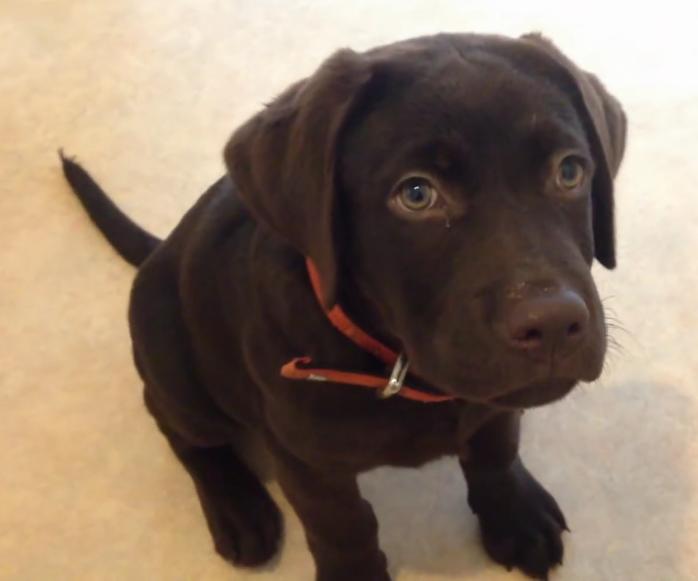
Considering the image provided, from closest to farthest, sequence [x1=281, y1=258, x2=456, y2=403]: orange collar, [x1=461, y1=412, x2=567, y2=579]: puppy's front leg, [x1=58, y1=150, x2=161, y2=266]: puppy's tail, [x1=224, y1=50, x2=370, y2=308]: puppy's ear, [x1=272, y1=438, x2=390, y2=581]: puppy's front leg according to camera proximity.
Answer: [x1=224, y1=50, x2=370, y2=308]: puppy's ear, [x1=281, y1=258, x2=456, y2=403]: orange collar, [x1=272, y1=438, x2=390, y2=581]: puppy's front leg, [x1=461, y1=412, x2=567, y2=579]: puppy's front leg, [x1=58, y1=150, x2=161, y2=266]: puppy's tail

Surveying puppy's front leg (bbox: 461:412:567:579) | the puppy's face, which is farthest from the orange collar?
puppy's front leg (bbox: 461:412:567:579)

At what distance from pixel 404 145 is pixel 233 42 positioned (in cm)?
190

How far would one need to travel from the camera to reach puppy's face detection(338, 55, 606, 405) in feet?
4.22

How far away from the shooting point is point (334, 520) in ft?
5.87

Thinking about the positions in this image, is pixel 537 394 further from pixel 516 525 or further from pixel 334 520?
pixel 516 525

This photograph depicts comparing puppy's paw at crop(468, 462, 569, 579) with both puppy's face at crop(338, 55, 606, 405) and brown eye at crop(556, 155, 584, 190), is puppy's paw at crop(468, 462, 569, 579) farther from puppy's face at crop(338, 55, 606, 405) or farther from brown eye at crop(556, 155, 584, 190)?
brown eye at crop(556, 155, 584, 190)

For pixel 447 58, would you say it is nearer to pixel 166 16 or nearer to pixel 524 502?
pixel 524 502

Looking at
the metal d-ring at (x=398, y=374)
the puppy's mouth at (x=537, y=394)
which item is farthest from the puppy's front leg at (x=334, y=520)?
the puppy's mouth at (x=537, y=394)

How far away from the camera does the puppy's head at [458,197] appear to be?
1296 millimetres

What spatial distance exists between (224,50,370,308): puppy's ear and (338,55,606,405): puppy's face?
4 cm

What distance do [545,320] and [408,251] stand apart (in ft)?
0.68

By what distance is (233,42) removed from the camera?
3094 mm

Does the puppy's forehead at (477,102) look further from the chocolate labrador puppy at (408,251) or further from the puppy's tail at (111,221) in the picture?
the puppy's tail at (111,221)

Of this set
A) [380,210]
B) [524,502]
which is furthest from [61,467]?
[380,210]
